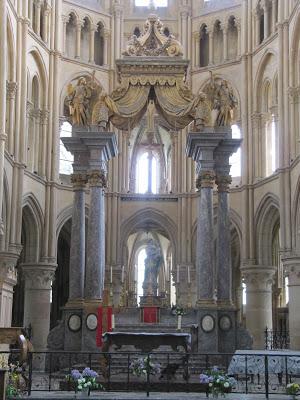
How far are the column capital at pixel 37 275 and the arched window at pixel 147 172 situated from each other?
30.9ft

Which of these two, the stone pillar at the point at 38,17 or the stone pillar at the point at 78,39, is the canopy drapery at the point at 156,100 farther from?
the stone pillar at the point at 78,39

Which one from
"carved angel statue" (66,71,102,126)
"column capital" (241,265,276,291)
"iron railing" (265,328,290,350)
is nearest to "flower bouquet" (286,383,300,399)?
"carved angel statue" (66,71,102,126)

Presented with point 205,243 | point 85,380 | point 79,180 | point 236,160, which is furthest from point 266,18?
point 85,380

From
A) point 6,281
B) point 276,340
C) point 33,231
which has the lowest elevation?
point 276,340

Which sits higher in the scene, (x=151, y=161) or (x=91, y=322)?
(x=151, y=161)

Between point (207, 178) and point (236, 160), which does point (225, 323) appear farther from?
point (236, 160)

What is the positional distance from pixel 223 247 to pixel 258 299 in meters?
11.9

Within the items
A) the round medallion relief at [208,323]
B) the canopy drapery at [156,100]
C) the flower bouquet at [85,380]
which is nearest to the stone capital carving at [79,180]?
the canopy drapery at [156,100]

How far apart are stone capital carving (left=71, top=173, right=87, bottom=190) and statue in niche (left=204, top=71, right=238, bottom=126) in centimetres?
442

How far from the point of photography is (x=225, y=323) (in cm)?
2188

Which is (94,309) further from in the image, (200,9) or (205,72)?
(200,9)

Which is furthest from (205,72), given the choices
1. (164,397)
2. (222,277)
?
(164,397)

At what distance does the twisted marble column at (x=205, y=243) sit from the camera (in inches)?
854

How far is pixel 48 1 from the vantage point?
35.0 m
